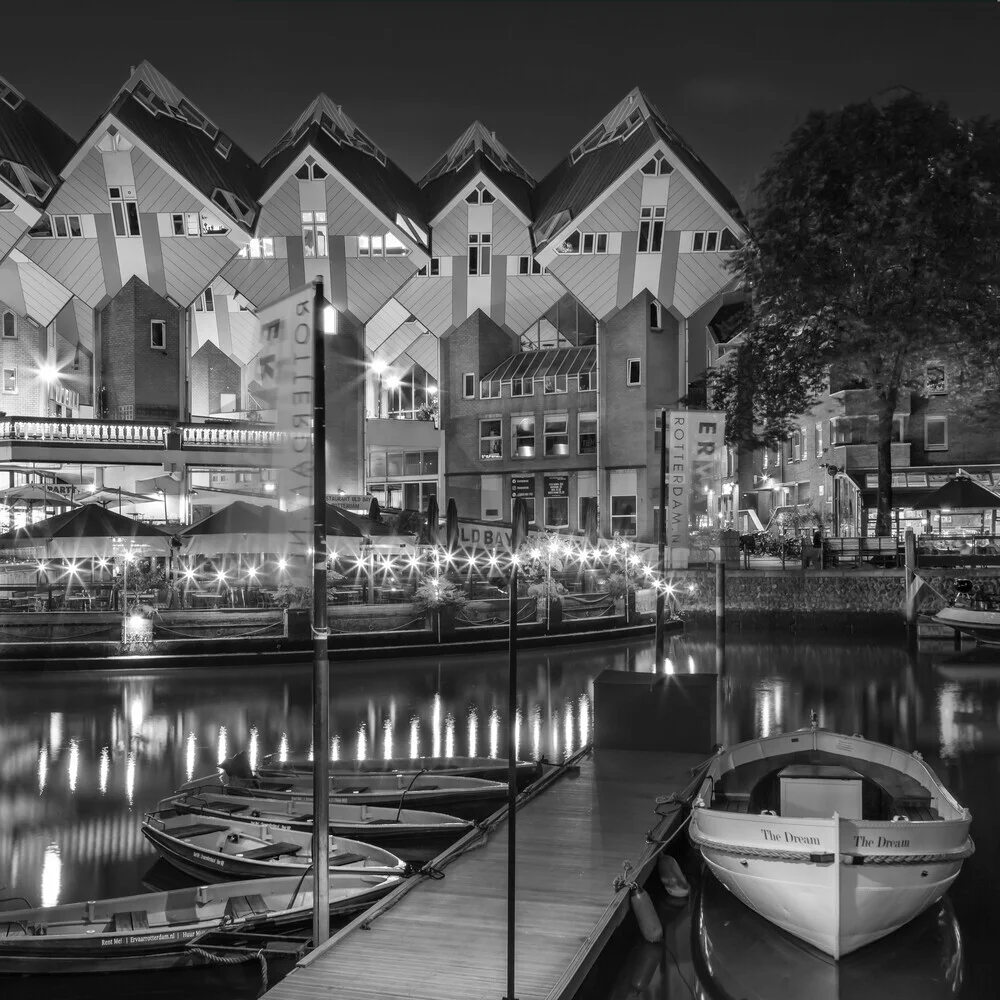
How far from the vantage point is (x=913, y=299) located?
4278 cm

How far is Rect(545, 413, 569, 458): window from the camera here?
210ft

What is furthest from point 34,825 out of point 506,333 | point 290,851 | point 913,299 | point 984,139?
point 506,333

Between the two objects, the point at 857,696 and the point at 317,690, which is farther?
the point at 857,696

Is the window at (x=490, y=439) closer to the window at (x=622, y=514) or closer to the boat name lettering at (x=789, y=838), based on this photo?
the window at (x=622, y=514)

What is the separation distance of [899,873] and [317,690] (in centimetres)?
624

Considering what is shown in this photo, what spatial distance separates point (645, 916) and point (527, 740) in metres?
12.6

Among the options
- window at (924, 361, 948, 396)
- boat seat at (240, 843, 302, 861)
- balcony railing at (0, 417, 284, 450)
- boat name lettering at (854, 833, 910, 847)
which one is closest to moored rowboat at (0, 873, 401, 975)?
boat seat at (240, 843, 302, 861)

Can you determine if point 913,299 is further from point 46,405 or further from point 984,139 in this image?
point 46,405

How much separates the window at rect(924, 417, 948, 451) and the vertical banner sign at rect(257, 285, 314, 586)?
50.4 meters

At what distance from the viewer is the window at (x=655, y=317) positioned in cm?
6078

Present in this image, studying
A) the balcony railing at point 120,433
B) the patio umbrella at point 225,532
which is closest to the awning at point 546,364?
the balcony railing at point 120,433

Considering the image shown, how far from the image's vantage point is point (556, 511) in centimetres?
6462

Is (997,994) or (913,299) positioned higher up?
(913,299)

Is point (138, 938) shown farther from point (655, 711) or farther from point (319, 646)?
point (655, 711)
